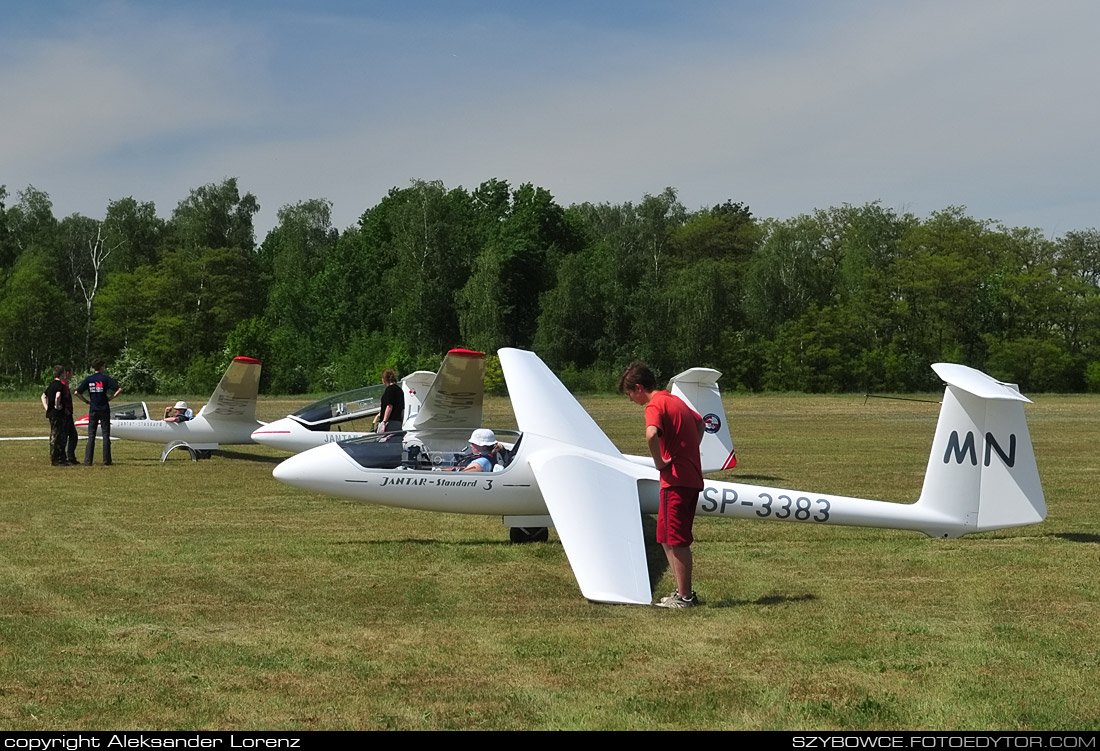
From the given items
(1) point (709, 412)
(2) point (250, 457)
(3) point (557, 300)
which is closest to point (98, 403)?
(2) point (250, 457)

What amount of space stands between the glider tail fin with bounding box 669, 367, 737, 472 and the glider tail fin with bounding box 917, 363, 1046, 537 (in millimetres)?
4796

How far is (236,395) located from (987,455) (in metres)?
14.1

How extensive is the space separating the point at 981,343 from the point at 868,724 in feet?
219

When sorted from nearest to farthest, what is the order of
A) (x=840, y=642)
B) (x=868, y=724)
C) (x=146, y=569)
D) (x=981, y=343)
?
(x=868, y=724), (x=840, y=642), (x=146, y=569), (x=981, y=343)

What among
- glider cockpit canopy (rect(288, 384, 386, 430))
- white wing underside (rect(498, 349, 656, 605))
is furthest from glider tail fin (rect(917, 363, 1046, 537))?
glider cockpit canopy (rect(288, 384, 386, 430))

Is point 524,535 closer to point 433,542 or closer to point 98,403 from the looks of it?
point 433,542

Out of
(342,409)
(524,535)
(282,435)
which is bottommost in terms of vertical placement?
(524,535)

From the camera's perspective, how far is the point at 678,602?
7.57 m

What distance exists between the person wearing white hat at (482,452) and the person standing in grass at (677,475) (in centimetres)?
289

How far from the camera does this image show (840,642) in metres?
6.55

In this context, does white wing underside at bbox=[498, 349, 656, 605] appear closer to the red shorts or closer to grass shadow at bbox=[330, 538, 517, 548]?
the red shorts

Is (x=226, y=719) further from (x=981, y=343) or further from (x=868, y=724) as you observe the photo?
(x=981, y=343)

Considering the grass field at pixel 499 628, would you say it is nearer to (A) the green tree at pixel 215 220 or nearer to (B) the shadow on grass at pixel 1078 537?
(B) the shadow on grass at pixel 1078 537

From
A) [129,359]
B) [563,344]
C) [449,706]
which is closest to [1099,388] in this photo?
[563,344]
